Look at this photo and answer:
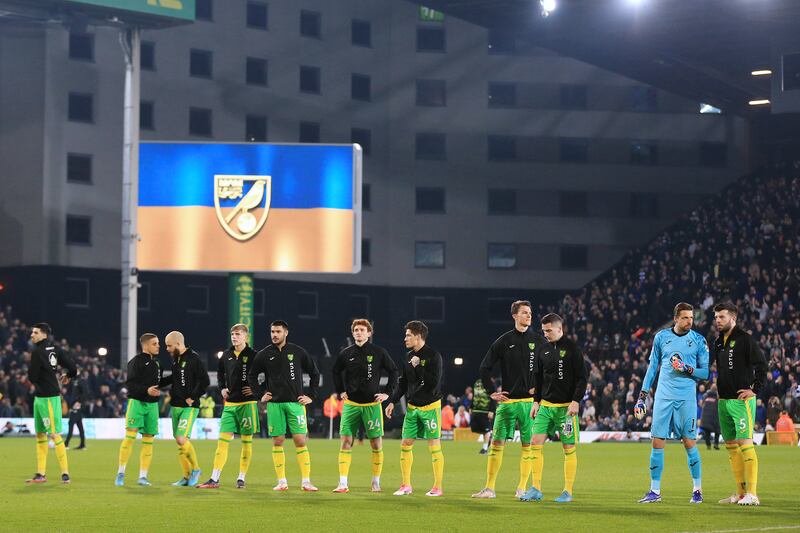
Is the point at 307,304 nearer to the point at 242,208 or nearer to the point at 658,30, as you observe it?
the point at 242,208

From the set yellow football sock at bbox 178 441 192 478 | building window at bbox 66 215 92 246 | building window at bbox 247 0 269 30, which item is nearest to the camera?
yellow football sock at bbox 178 441 192 478

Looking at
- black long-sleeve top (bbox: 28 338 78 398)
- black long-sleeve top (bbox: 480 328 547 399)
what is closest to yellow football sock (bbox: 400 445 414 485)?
black long-sleeve top (bbox: 480 328 547 399)

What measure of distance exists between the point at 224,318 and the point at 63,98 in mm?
13945

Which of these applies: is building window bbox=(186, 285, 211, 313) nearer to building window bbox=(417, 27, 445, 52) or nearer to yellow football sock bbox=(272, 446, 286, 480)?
building window bbox=(417, 27, 445, 52)

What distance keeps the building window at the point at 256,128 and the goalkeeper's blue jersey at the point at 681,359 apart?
55651mm

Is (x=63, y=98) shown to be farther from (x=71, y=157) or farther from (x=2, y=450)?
(x=2, y=450)

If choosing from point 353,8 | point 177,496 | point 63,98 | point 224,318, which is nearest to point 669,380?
point 177,496

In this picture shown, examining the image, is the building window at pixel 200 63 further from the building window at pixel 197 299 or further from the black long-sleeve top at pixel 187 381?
the black long-sleeve top at pixel 187 381

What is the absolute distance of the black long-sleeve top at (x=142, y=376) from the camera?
22.1m

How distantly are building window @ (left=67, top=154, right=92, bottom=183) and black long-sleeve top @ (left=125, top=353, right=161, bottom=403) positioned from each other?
44.5 meters

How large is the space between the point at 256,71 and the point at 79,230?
43.2ft

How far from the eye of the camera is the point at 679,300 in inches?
2368

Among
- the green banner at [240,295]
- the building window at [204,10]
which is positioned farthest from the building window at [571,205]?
the green banner at [240,295]

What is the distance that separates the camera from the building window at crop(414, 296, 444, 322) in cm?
7869
